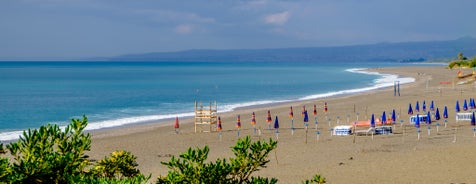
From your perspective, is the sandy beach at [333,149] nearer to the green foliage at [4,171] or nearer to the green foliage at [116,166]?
the green foliage at [116,166]

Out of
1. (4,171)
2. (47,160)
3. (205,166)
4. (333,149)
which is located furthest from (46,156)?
(333,149)

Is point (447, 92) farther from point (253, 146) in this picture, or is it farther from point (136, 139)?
point (253, 146)

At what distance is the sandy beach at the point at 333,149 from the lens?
15029 mm

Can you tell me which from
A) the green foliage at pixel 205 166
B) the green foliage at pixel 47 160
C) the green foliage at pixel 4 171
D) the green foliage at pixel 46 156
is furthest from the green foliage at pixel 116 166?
the green foliage at pixel 4 171

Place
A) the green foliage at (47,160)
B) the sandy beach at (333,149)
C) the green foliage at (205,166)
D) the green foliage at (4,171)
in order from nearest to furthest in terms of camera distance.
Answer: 1. the green foliage at (4,171)
2. the green foliage at (47,160)
3. the green foliage at (205,166)
4. the sandy beach at (333,149)

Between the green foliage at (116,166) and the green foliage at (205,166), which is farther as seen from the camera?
the green foliage at (116,166)

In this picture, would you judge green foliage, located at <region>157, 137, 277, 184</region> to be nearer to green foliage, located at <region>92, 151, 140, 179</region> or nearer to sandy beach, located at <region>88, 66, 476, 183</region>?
green foliage, located at <region>92, 151, 140, 179</region>

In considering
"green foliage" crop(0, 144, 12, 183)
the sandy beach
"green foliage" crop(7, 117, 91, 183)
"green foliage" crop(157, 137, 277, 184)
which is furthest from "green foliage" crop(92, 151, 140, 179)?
the sandy beach

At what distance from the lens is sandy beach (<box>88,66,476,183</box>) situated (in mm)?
15029

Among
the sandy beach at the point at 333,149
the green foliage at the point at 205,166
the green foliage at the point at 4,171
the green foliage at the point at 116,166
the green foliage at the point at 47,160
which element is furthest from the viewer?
the sandy beach at the point at 333,149

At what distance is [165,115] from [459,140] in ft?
63.8

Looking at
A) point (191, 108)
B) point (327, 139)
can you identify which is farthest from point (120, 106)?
point (327, 139)

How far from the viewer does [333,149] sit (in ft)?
64.2

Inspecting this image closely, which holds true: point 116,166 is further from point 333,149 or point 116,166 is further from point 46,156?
point 333,149
